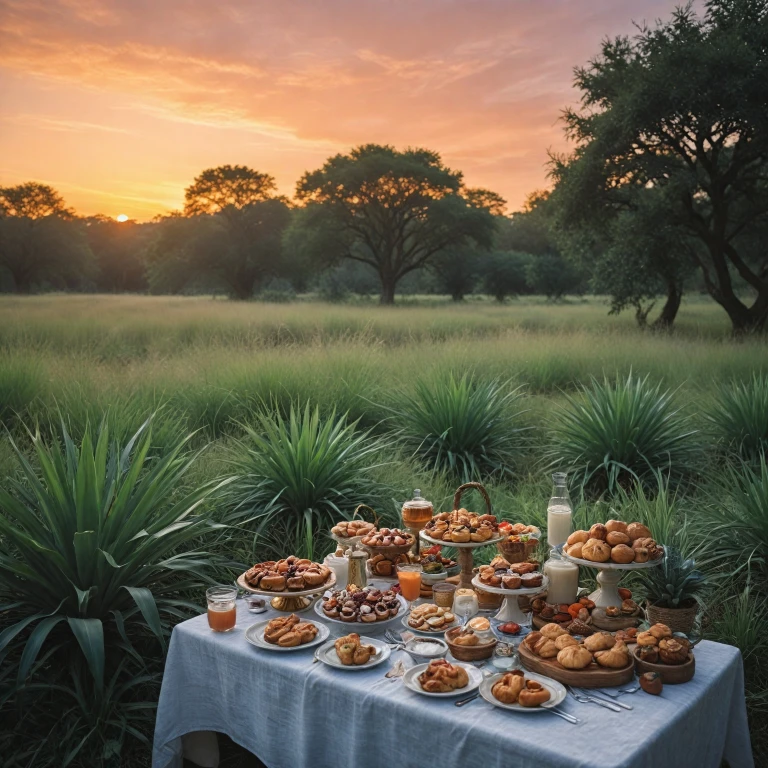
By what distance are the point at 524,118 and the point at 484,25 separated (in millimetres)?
2472

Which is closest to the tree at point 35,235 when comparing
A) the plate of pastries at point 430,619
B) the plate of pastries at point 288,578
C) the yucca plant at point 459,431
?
the yucca plant at point 459,431

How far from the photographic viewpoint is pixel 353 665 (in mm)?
2488

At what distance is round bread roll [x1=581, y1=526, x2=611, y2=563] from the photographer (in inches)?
107

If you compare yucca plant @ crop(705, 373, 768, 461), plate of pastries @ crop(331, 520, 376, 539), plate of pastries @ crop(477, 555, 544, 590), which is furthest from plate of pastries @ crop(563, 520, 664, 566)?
yucca plant @ crop(705, 373, 768, 461)

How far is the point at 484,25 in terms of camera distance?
9664 mm

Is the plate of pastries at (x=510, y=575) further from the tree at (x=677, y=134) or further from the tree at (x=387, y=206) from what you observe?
the tree at (x=387, y=206)

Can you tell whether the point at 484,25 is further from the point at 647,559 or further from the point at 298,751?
the point at 298,751

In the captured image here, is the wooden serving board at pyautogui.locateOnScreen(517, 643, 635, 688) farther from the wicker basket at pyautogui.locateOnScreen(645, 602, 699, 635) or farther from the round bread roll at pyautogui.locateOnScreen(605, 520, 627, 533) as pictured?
the round bread roll at pyautogui.locateOnScreen(605, 520, 627, 533)

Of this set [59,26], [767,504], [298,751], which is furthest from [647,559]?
[59,26]

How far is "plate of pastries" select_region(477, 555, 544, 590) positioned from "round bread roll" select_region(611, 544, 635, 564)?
0.30 metres

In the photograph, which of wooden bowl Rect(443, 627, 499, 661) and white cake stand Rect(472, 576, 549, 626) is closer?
wooden bowl Rect(443, 627, 499, 661)

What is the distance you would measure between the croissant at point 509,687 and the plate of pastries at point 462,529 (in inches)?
30.0

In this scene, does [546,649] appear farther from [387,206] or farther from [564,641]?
[387,206]

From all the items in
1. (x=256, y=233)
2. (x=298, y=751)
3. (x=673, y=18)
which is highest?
(x=673, y=18)
